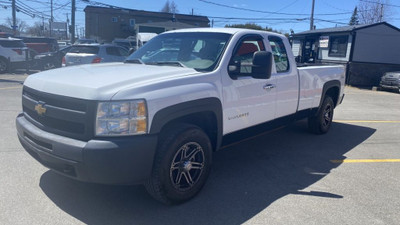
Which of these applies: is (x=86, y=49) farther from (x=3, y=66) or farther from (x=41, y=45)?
(x=41, y=45)

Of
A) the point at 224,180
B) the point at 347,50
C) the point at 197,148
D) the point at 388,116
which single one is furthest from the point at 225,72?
the point at 347,50

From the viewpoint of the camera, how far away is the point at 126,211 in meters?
3.36

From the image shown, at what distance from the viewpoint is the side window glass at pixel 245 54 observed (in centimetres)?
407

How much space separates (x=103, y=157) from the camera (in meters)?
2.81

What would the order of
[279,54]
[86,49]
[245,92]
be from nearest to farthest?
[245,92]
[279,54]
[86,49]

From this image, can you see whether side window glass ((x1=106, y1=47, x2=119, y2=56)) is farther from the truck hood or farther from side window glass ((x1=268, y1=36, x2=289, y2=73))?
the truck hood

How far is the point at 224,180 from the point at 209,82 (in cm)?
136

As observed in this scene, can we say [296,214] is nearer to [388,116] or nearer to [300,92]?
[300,92]

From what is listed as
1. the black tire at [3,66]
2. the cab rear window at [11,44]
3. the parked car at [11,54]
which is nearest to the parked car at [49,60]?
the parked car at [11,54]

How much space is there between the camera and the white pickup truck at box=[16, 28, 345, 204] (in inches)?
115

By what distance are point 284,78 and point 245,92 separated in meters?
1.09

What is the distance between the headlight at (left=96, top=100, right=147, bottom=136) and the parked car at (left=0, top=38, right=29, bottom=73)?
1669cm

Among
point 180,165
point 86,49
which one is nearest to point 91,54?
point 86,49

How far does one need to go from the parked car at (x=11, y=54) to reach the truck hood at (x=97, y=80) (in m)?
15.4
